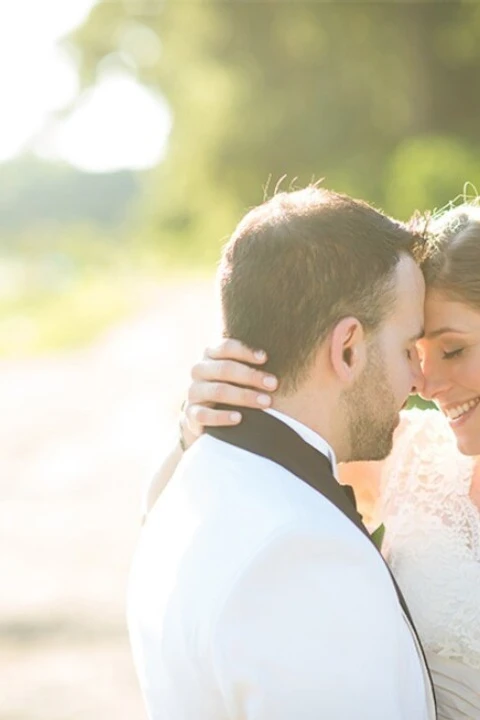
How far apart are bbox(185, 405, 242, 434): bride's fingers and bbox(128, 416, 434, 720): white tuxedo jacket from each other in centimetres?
19

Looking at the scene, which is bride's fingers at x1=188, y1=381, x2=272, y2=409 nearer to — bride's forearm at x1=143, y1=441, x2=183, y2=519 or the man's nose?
bride's forearm at x1=143, y1=441, x2=183, y2=519

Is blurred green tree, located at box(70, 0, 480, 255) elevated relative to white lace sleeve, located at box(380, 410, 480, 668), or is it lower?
elevated

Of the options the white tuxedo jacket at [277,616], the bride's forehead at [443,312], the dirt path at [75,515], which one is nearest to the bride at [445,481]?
the bride's forehead at [443,312]

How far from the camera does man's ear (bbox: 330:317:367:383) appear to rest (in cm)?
263

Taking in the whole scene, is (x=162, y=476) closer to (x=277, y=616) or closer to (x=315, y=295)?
(x=315, y=295)

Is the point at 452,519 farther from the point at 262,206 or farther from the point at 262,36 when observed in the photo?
the point at 262,36

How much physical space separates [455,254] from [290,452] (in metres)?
1.09

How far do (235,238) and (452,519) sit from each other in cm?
129

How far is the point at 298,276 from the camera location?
2621 mm

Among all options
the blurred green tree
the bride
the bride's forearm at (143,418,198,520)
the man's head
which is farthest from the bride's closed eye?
the blurred green tree

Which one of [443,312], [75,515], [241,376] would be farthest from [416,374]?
[75,515]

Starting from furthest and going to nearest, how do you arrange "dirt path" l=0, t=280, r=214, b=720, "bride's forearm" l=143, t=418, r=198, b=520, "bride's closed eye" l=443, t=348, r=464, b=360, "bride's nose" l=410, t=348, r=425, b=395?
"dirt path" l=0, t=280, r=214, b=720 < "bride's closed eye" l=443, t=348, r=464, b=360 < "bride's forearm" l=143, t=418, r=198, b=520 < "bride's nose" l=410, t=348, r=425, b=395

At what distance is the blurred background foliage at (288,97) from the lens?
17703mm

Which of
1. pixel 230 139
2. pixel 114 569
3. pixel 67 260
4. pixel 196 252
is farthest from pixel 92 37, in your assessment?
pixel 67 260
